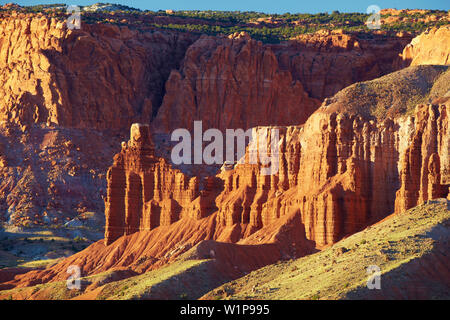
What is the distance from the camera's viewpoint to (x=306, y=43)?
199m

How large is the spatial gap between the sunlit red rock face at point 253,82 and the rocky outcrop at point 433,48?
2359cm

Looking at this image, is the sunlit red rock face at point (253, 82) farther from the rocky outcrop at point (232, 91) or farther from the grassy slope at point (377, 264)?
the grassy slope at point (377, 264)

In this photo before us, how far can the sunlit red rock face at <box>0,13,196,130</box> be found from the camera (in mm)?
183625

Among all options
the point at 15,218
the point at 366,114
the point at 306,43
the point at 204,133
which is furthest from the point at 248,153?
the point at 306,43

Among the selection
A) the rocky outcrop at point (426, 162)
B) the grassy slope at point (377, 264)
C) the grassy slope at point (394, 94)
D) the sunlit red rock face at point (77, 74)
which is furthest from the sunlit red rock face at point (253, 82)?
the grassy slope at point (377, 264)

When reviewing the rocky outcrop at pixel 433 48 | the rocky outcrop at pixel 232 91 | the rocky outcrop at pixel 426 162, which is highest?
the rocky outcrop at pixel 433 48

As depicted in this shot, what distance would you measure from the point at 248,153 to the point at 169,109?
220 ft

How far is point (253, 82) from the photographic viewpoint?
634ft

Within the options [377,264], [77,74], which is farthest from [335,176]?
[77,74]

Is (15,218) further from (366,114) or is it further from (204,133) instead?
(366,114)

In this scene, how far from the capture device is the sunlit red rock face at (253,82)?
625 ft

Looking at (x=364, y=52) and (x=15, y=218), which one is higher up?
(x=364, y=52)
